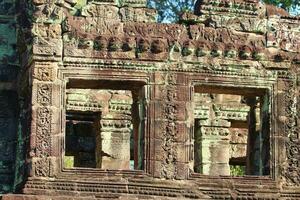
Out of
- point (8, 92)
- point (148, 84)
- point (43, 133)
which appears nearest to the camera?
point (43, 133)

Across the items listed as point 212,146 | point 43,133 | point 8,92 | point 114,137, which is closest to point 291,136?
point 43,133

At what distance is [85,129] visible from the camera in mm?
→ 23922

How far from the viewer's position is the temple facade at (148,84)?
19.2 meters

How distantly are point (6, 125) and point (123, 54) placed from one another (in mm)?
2245

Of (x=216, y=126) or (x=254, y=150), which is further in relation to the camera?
(x=216, y=126)

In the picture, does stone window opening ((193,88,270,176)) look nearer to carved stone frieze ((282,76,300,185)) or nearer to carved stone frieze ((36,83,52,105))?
carved stone frieze ((282,76,300,185))

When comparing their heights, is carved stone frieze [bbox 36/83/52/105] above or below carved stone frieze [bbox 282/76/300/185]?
above

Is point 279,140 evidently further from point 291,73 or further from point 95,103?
point 95,103

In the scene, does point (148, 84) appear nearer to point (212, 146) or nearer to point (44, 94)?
point (44, 94)

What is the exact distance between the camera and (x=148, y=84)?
1955cm

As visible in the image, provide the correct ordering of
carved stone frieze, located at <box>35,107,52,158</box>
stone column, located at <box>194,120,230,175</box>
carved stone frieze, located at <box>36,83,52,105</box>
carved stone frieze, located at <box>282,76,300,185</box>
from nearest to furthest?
carved stone frieze, located at <box>35,107,52,158</box>, carved stone frieze, located at <box>36,83,52,105</box>, carved stone frieze, located at <box>282,76,300,185</box>, stone column, located at <box>194,120,230,175</box>

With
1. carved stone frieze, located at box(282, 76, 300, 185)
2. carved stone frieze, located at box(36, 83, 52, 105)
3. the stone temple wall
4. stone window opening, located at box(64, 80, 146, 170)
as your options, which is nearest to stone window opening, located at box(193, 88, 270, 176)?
stone window opening, located at box(64, 80, 146, 170)

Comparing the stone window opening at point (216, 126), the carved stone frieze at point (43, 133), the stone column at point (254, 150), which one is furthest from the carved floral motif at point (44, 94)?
the stone window opening at point (216, 126)

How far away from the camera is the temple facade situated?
1917 cm
